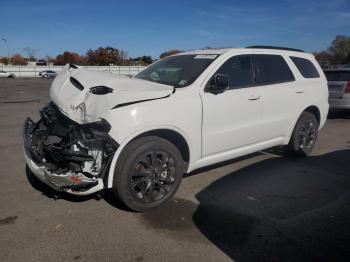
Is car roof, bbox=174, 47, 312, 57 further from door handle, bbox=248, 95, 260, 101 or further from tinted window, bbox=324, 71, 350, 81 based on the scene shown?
tinted window, bbox=324, 71, 350, 81

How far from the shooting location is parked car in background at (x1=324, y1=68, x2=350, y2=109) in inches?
405

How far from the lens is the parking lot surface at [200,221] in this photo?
3197mm

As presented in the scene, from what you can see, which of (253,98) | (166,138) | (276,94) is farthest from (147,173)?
(276,94)

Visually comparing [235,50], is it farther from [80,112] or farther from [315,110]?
[80,112]

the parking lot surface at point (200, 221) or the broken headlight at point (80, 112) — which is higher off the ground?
the broken headlight at point (80, 112)

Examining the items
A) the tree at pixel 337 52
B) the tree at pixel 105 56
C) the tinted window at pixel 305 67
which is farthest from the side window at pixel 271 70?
the tree at pixel 105 56

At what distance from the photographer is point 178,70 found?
5.00 metres

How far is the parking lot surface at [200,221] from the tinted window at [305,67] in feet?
5.53

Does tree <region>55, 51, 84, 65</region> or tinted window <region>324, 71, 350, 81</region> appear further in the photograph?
tree <region>55, 51, 84, 65</region>

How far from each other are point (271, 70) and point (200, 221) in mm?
2798

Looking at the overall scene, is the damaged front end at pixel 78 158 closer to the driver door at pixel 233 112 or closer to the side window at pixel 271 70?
the driver door at pixel 233 112

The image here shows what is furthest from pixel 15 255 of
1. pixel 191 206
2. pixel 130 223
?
pixel 191 206

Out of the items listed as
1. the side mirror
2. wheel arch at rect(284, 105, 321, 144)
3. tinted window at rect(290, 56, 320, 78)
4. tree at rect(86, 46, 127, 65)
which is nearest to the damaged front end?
the side mirror

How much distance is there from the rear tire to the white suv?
0.33m
